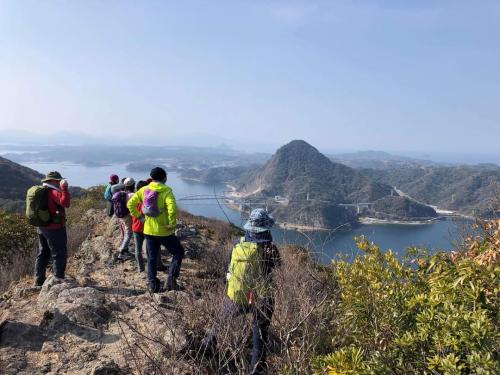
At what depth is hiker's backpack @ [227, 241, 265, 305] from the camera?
3.53m

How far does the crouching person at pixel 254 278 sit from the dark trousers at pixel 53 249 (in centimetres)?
288

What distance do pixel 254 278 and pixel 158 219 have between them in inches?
80.2

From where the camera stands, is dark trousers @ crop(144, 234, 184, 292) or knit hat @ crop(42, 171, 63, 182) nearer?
dark trousers @ crop(144, 234, 184, 292)

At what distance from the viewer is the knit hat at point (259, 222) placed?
3.58 m

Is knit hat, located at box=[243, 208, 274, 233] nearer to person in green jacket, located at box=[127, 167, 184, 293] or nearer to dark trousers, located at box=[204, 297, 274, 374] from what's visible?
dark trousers, located at box=[204, 297, 274, 374]

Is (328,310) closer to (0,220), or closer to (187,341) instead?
(187,341)

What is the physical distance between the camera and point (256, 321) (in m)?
3.47

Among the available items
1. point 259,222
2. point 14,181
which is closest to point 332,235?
point 259,222

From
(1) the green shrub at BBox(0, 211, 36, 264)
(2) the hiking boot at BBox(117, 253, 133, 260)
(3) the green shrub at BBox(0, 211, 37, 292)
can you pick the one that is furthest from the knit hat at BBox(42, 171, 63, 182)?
(1) the green shrub at BBox(0, 211, 36, 264)

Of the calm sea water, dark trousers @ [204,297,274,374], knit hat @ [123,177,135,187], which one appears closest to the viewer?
dark trousers @ [204,297,274,374]

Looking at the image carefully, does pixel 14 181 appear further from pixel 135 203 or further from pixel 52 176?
pixel 135 203

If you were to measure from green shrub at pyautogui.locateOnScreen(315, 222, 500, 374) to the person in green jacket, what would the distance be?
8.47ft

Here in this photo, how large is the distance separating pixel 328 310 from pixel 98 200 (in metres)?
15.5

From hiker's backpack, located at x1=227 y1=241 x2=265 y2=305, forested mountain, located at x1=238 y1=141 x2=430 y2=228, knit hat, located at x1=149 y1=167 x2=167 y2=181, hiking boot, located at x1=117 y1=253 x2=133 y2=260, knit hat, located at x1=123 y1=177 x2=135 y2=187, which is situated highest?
knit hat, located at x1=149 y1=167 x2=167 y2=181
